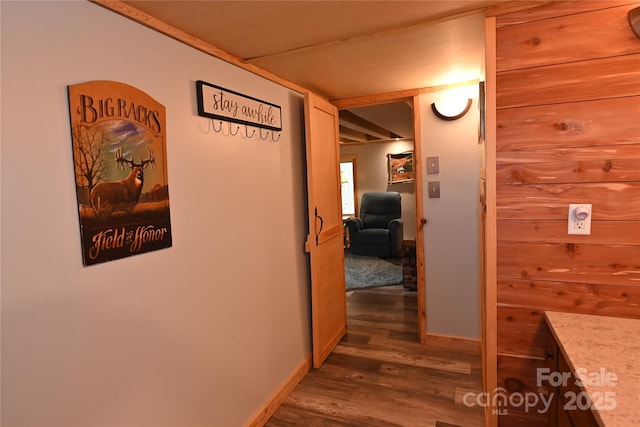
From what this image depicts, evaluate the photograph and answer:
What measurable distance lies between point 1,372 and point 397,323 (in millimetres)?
3080

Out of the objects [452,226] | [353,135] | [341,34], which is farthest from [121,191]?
[353,135]

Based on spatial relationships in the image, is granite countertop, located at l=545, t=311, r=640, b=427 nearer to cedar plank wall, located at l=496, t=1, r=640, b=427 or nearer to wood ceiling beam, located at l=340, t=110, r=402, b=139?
cedar plank wall, located at l=496, t=1, r=640, b=427

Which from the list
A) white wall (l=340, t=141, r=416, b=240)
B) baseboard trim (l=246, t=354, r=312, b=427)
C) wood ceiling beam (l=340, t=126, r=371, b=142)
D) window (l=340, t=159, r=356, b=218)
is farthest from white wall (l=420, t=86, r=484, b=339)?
window (l=340, t=159, r=356, b=218)

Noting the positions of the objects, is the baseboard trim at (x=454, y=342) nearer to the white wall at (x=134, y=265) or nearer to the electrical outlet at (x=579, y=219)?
the white wall at (x=134, y=265)

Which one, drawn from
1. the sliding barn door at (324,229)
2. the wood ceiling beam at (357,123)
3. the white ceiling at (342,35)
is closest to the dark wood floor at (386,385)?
the sliding barn door at (324,229)

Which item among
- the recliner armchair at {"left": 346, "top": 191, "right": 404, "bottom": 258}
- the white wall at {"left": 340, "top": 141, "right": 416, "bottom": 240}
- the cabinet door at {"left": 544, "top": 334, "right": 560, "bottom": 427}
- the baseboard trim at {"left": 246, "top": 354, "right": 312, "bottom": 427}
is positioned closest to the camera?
the cabinet door at {"left": 544, "top": 334, "right": 560, "bottom": 427}

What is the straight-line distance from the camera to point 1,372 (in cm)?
99

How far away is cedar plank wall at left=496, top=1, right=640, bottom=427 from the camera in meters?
1.43

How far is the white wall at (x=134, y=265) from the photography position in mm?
1050

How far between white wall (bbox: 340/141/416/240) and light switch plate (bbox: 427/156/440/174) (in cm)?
383

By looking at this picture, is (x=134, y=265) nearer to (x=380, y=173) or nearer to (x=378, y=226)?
(x=378, y=226)

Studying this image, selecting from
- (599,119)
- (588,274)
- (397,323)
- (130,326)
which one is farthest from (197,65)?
(397,323)

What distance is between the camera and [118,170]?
4.29 ft

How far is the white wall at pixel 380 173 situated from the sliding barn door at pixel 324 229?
3.93m
